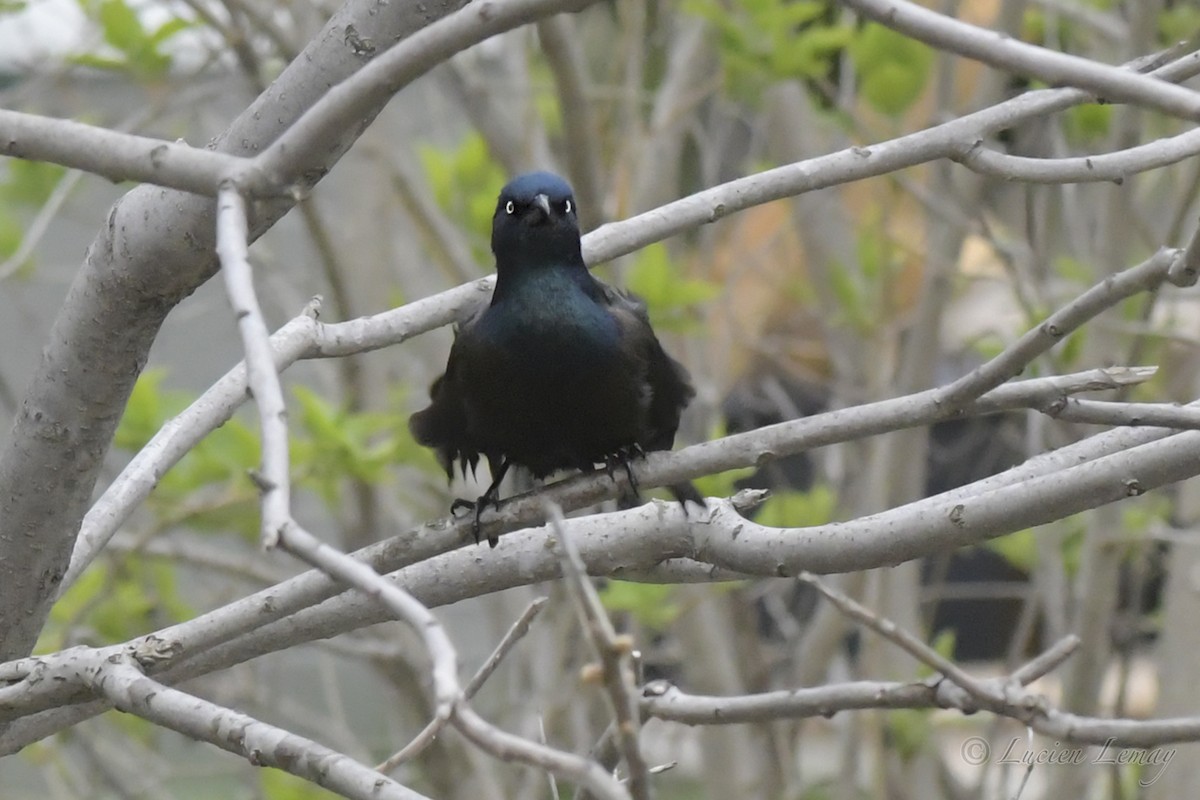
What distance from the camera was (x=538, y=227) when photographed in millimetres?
2045

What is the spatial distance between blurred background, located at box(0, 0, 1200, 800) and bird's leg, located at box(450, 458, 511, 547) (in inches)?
24.8

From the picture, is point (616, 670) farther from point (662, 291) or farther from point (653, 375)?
point (662, 291)

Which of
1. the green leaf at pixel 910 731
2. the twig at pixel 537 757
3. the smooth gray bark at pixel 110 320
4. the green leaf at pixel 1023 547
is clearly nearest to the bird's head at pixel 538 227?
the smooth gray bark at pixel 110 320

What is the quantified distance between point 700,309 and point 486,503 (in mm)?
2052

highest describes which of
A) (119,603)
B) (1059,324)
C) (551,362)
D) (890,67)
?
(890,67)

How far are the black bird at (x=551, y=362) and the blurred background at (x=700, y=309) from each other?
2.57 feet

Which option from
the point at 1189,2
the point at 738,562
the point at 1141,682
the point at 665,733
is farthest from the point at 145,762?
the point at 1141,682

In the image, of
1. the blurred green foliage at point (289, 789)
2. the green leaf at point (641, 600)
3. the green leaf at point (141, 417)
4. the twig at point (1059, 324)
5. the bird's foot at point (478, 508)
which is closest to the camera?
the twig at point (1059, 324)

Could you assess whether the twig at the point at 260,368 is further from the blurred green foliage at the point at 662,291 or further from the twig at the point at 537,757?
the blurred green foliage at the point at 662,291

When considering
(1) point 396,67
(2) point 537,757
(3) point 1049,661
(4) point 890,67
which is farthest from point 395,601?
(4) point 890,67

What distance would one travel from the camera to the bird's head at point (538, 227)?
2041 millimetres

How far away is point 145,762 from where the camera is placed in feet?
14.5

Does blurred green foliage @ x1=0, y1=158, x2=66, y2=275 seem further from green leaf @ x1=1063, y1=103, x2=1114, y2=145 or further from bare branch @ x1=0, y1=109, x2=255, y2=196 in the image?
bare branch @ x1=0, y1=109, x2=255, y2=196

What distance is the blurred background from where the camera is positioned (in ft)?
10.2
